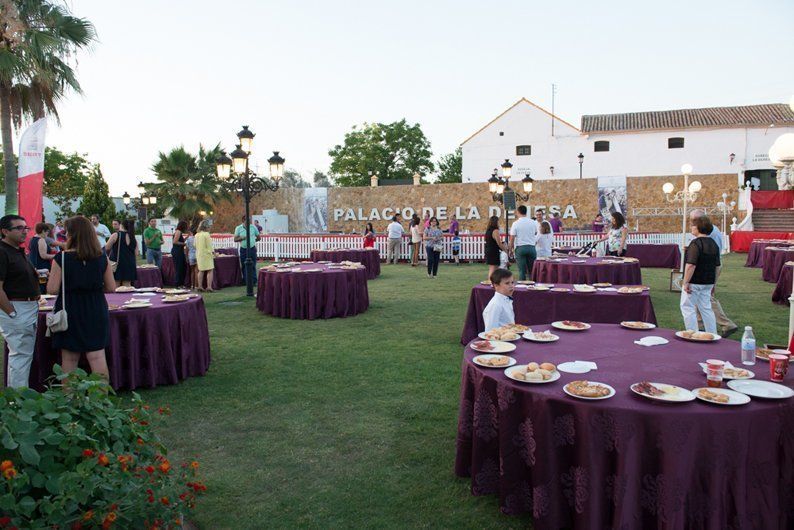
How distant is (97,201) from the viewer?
985 inches

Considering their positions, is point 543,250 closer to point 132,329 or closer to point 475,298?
point 475,298

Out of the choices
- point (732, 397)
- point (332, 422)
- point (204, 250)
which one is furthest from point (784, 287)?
point (204, 250)

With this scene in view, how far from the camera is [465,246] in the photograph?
65.5 feet

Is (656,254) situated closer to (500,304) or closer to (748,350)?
(500,304)

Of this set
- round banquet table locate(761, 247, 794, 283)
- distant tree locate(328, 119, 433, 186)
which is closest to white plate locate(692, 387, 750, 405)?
round banquet table locate(761, 247, 794, 283)

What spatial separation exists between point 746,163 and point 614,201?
14.8 m

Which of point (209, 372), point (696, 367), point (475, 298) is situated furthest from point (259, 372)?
point (696, 367)

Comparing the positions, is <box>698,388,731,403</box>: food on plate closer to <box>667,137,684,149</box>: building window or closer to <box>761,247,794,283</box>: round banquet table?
<box>761,247,794,283</box>: round banquet table

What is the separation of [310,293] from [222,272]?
5.48m

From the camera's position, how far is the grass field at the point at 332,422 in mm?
3168

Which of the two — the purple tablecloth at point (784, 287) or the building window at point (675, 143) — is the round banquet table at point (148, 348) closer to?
the purple tablecloth at point (784, 287)

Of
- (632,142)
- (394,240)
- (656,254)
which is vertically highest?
(632,142)

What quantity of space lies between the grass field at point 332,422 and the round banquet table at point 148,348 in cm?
20

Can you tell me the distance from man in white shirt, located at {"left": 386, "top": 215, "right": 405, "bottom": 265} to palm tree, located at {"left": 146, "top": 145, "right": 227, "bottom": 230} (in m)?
9.69
